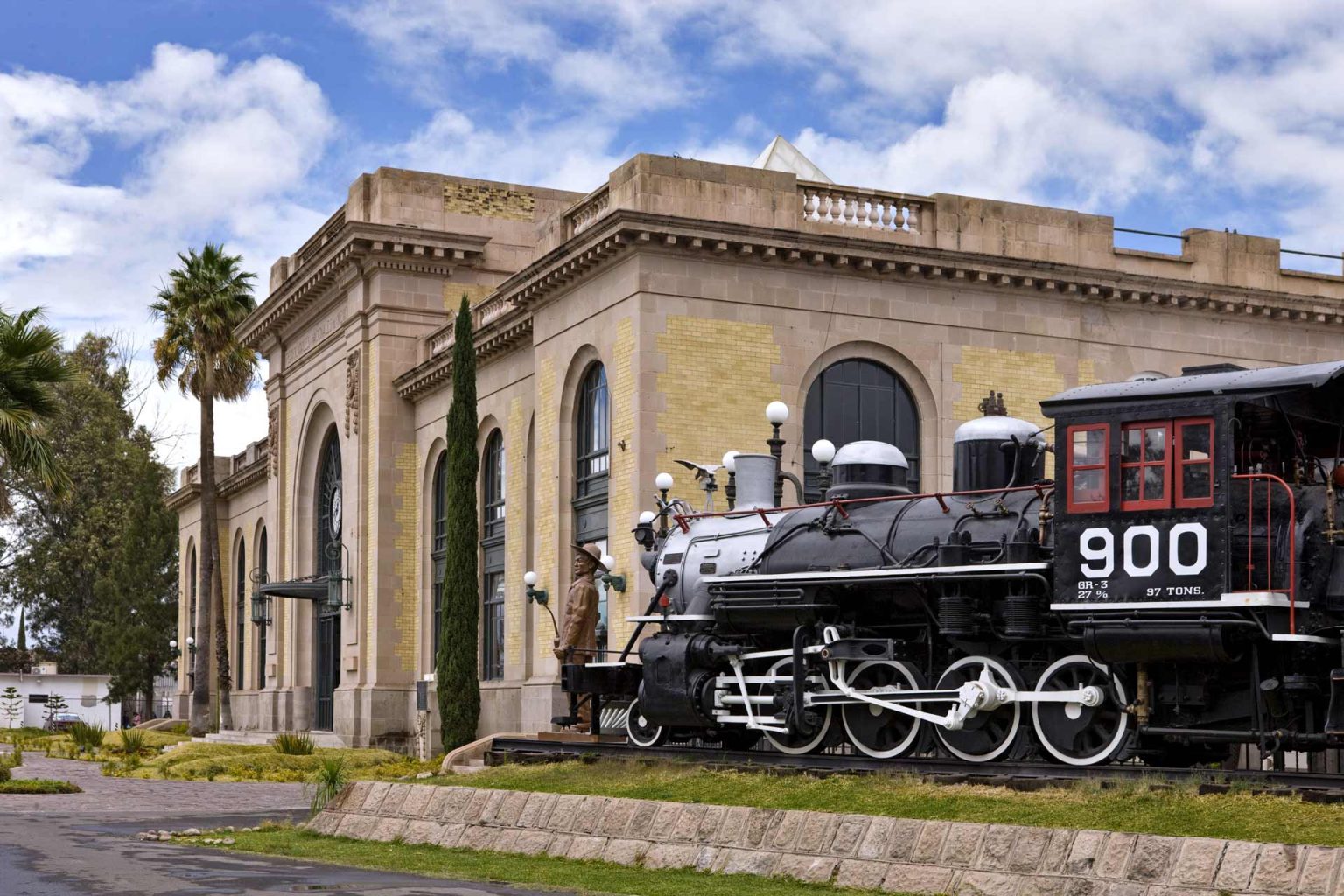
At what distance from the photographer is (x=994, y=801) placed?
44.9 feet

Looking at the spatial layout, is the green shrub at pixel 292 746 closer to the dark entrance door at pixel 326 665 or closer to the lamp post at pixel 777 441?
the dark entrance door at pixel 326 665

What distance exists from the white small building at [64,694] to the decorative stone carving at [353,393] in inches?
1563

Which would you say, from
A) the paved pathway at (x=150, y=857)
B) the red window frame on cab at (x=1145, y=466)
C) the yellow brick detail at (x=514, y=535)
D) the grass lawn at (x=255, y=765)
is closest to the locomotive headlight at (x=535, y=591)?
the yellow brick detail at (x=514, y=535)

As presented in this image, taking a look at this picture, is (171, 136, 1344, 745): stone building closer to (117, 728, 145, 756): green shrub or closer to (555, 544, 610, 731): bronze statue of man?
(117, 728, 145, 756): green shrub

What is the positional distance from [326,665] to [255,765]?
35.2ft

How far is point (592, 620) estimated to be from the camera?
2328cm

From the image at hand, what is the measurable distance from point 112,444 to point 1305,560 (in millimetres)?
70872

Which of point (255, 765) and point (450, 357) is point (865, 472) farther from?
point (450, 357)

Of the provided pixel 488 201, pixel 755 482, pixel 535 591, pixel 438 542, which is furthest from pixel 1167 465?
pixel 488 201

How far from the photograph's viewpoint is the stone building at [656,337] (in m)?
29.1

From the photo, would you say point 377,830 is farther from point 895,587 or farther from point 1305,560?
point 1305,560

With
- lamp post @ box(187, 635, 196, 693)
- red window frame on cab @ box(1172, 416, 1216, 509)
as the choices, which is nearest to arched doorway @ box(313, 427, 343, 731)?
lamp post @ box(187, 635, 196, 693)

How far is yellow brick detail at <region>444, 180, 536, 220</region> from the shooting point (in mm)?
40500

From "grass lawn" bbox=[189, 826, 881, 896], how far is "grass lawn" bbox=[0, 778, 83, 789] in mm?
9488
